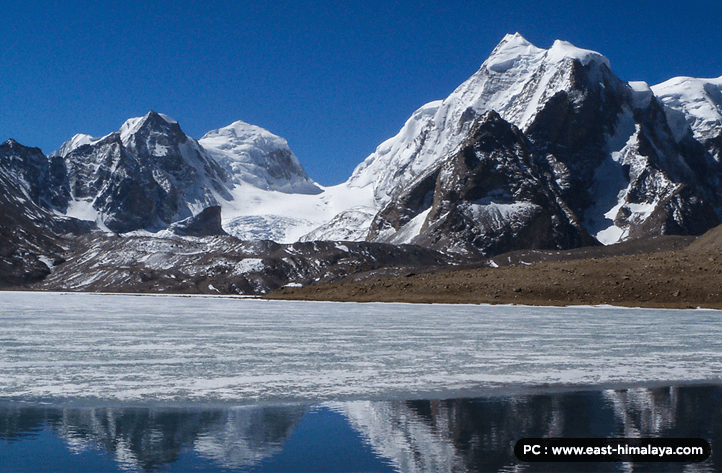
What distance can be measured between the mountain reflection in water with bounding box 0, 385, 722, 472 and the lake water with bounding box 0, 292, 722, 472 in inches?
1.4

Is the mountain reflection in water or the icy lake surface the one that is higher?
the icy lake surface

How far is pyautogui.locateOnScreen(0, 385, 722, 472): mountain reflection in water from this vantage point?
9.06 metres

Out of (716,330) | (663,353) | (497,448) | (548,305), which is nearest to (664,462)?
(497,448)

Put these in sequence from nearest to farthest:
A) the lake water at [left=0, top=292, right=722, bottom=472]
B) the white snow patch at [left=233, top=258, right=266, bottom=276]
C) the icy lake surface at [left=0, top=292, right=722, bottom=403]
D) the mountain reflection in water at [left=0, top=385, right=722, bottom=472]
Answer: the mountain reflection in water at [left=0, top=385, right=722, bottom=472] → the lake water at [left=0, top=292, right=722, bottom=472] → the icy lake surface at [left=0, top=292, right=722, bottom=403] → the white snow patch at [left=233, top=258, right=266, bottom=276]

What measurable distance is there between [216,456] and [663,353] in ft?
53.5

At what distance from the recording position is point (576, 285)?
224ft

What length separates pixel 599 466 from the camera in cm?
917

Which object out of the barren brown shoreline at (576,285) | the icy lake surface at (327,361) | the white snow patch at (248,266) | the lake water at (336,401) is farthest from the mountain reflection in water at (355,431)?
the white snow patch at (248,266)

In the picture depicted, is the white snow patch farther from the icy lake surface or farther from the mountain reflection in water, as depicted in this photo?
the mountain reflection in water

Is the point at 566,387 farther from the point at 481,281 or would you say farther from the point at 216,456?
the point at 481,281

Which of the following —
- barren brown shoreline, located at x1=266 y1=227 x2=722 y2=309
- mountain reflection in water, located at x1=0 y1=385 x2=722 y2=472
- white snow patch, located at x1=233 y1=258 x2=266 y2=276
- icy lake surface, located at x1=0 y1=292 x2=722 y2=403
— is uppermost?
white snow patch, located at x1=233 y1=258 x2=266 y2=276

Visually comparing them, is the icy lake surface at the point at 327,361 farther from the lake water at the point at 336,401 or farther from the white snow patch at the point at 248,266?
the white snow patch at the point at 248,266

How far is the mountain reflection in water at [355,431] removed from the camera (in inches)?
357

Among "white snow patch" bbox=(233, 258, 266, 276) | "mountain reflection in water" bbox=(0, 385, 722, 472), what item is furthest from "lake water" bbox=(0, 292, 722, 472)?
"white snow patch" bbox=(233, 258, 266, 276)
